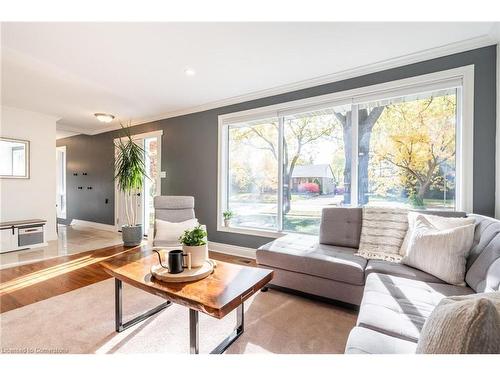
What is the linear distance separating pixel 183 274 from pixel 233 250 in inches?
90.4

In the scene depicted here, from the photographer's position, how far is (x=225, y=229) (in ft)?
12.5

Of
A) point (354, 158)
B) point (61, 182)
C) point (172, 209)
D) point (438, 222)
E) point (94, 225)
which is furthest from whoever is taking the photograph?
point (61, 182)

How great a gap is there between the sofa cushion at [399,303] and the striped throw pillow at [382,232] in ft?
1.65

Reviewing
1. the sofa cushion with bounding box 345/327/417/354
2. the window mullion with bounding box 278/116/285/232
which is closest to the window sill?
the window mullion with bounding box 278/116/285/232

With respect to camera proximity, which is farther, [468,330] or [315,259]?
[315,259]

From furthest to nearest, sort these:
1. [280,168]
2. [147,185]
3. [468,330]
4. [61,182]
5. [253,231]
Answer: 1. [61,182]
2. [147,185]
3. [253,231]
4. [280,168]
5. [468,330]

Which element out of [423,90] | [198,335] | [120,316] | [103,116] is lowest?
[120,316]

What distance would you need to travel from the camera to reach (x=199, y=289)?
133 cm

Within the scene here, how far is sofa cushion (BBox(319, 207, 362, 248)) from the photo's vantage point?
2455mm

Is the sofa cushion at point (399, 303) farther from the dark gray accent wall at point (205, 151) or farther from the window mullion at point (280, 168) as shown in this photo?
the window mullion at point (280, 168)

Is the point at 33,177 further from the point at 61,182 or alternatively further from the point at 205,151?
the point at 205,151

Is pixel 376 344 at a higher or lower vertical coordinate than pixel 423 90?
lower

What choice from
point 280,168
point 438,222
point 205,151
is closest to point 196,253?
point 438,222
